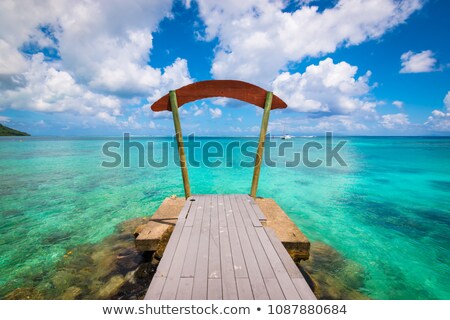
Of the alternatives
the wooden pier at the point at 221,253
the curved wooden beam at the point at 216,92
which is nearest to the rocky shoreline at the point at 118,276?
the wooden pier at the point at 221,253

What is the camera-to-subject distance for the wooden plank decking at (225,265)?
287 centimetres

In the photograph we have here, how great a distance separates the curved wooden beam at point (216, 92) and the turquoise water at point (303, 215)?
616 cm

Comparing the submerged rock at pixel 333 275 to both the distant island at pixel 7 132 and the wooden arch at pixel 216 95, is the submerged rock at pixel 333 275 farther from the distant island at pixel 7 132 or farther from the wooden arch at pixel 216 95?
the distant island at pixel 7 132

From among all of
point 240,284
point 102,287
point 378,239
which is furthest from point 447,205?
point 102,287

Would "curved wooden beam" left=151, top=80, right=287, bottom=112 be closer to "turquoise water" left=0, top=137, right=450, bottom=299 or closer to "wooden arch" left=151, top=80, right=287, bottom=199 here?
"wooden arch" left=151, top=80, right=287, bottom=199

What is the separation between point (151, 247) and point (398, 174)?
2888 cm

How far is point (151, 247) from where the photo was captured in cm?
580

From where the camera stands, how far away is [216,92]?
22.4 feet

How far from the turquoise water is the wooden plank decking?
425 centimetres

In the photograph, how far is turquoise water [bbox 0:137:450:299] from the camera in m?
6.85

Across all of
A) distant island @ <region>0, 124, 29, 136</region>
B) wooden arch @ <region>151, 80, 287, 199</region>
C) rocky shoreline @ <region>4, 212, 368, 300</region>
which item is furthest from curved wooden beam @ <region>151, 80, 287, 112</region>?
distant island @ <region>0, 124, 29, 136</region>

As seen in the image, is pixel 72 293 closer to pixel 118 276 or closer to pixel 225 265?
pixel 118 276

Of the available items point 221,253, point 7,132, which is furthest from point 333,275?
point 7,132

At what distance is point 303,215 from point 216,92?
8.57 meters
